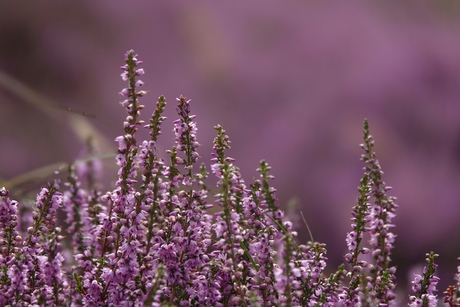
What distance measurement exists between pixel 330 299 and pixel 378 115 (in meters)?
2.64

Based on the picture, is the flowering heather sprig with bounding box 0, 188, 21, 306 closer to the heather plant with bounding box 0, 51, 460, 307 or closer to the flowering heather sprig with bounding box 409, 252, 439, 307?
the heather plant with bounding box 0, 51, 460, 307

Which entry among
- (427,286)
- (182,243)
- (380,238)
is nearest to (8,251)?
(182,243)

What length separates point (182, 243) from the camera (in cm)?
147

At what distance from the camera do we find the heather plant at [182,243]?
1434mm

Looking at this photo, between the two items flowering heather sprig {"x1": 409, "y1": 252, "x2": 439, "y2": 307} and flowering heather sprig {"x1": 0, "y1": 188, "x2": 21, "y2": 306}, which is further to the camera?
flowering heather sprig {"x1": 409, "y1": 252, "x2": 439, "y2": 307}

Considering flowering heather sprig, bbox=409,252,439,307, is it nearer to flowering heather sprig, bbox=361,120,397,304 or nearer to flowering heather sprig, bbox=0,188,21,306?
flowering heather sprig, bbox=361,120,397,304

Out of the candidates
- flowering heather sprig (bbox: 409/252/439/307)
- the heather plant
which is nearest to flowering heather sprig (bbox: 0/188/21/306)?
the heather plant

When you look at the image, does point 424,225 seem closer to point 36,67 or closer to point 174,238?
point 36,67

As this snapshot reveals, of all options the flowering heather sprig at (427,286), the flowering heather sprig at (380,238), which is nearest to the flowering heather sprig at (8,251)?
the flowering heather sprig at (380,238)

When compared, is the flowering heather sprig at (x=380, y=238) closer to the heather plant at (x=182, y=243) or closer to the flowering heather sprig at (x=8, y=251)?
the heather plant at (x=182, y=243)

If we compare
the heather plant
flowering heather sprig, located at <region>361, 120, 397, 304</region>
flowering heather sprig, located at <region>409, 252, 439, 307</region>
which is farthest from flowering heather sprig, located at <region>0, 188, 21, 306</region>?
flowering heather sprig, located at <region>409, 252, 439, 307</region>

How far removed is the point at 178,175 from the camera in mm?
1542

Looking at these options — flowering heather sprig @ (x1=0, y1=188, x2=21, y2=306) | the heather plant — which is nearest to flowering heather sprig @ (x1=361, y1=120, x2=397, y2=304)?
the heather plant

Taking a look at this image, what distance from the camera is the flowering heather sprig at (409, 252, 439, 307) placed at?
5.00 ft
